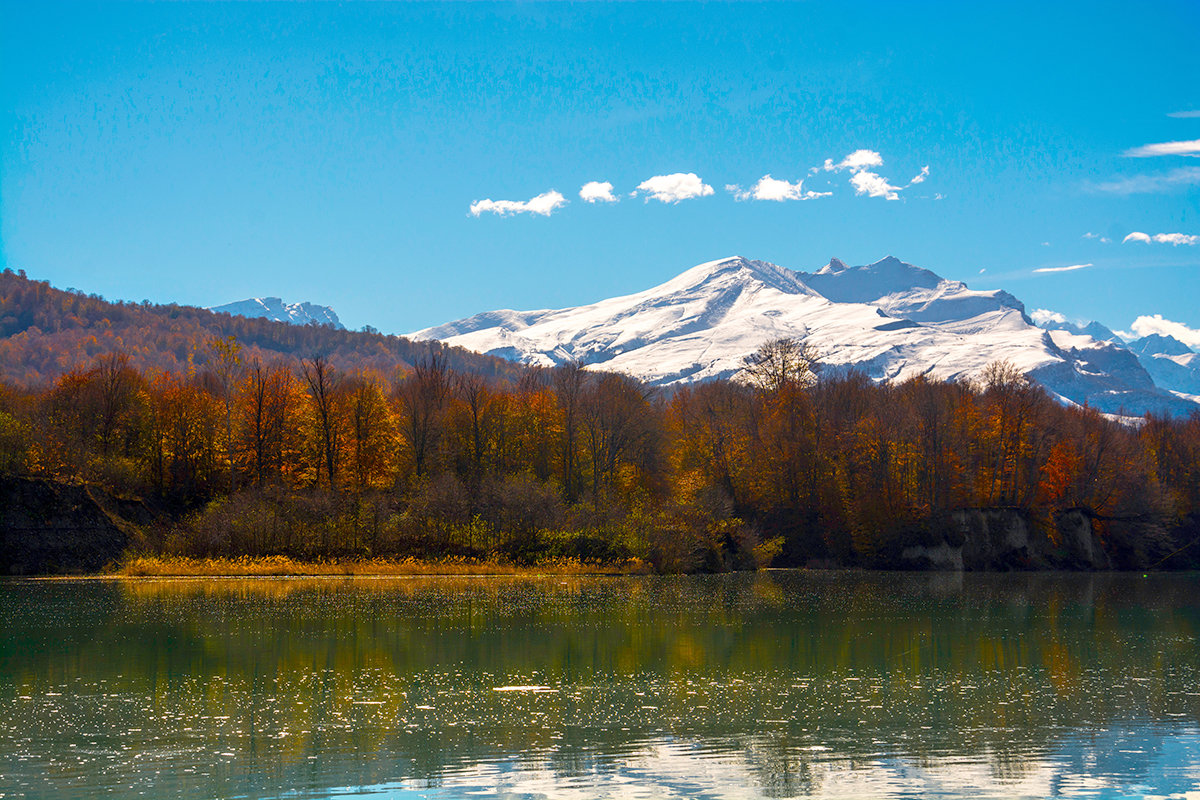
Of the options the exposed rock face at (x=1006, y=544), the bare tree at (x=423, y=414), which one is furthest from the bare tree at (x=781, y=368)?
the bare tree at (x=423, y=414)

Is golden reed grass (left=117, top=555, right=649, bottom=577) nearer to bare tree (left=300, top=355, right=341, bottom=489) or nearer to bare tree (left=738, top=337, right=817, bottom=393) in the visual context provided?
bare tree (left=300, top=355, right=341, bottom=489)

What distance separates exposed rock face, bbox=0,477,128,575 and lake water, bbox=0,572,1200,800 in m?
11.5

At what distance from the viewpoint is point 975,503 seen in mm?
79750

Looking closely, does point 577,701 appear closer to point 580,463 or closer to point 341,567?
point 341,567

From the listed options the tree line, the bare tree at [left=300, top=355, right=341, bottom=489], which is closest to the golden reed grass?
the tree line

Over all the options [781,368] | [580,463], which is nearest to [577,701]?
[580,463]

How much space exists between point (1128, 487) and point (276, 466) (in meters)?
69.7

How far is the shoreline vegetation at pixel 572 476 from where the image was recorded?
58.3m

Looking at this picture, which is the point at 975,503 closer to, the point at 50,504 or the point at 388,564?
the point at 388,564

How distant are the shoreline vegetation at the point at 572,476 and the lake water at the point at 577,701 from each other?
16595 millimetres

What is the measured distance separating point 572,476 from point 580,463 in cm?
199

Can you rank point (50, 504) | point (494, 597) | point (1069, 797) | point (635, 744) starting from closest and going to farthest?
point (1069, 797) < point (635, 744) < point (494, 597) < point (50, 504)

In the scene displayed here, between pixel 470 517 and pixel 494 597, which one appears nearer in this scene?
pixel 494 597

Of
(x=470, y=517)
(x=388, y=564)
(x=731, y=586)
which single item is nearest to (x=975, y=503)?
(x=731, y=586)
